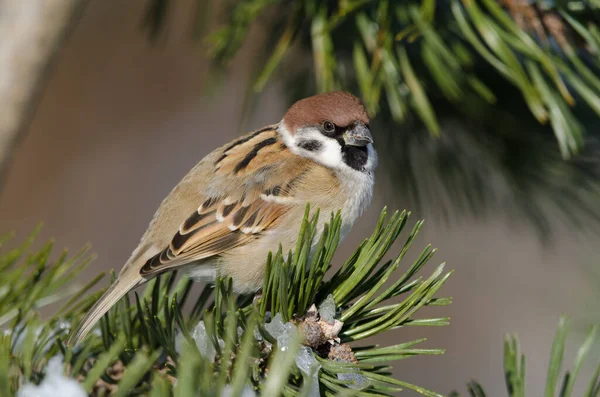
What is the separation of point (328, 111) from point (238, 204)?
0.23 m

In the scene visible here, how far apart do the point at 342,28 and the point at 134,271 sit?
1.76 feet

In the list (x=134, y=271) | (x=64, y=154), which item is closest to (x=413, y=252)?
(x=134, y=271)

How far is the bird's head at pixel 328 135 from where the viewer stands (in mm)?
1213

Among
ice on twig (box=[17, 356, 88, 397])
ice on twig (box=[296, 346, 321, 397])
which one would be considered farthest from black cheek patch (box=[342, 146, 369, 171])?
ice on twig (box=[17, 356, 88, 397])

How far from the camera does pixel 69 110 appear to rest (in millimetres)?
2717

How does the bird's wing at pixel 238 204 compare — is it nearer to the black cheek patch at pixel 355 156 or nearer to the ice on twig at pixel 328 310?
the black cheek patch at pixel 355 156

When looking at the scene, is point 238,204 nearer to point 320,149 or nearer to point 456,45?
point 320,149

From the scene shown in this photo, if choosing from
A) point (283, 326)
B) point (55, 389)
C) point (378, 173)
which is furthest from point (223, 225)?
point (55, 389)

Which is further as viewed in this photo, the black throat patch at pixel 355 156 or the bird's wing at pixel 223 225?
the black throat patch at pixel 355 156

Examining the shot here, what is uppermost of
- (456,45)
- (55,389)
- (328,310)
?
(456,45)

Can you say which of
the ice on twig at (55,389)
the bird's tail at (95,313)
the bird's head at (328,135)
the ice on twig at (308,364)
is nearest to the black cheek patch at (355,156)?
the bird's head at (328,135)

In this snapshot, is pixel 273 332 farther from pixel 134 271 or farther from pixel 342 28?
pixel 342 28

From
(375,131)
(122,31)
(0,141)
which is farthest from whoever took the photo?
(122,31)

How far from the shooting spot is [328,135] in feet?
4.27
